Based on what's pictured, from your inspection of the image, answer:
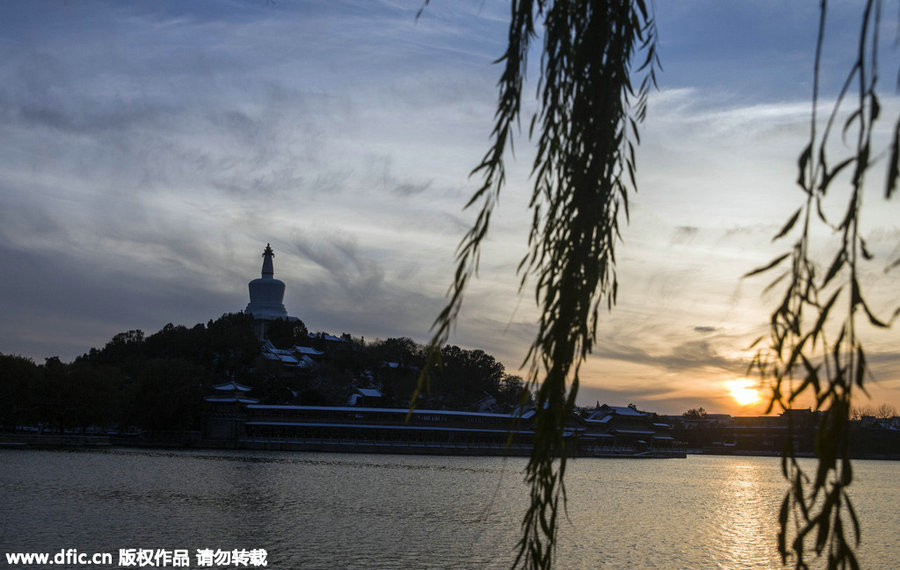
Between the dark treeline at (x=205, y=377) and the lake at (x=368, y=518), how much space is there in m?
17.3

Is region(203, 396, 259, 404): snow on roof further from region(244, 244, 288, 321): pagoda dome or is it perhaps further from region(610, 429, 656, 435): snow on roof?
region(610, 429, 656, 435): snow on roof

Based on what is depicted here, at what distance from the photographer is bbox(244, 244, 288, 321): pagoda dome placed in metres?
103

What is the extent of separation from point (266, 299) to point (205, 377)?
37376 millimetres

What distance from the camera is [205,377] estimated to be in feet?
224

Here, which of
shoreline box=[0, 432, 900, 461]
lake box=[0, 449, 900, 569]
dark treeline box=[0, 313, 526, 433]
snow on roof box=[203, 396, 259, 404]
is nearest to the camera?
lake box=[0, 449, 900, 569]

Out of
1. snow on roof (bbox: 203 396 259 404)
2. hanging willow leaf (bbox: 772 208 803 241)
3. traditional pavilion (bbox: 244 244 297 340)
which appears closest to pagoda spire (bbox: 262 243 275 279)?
traditional pavilion (bbox: 244 244 297 340)

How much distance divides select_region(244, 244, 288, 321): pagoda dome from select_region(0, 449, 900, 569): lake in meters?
62.3

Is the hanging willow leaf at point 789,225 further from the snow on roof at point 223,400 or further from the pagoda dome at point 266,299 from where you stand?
the pagoda dome at point 266,299

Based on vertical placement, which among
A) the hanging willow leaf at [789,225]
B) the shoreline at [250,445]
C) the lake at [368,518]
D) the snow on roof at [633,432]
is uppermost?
the hanging willow leaf at [789,225]

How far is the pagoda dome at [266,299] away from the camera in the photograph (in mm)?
103062

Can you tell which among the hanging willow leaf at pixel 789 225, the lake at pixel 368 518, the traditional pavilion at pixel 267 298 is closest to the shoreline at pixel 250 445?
the lake at pixel 368 518

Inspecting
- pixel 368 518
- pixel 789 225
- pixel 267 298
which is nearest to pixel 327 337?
pixel 267 298

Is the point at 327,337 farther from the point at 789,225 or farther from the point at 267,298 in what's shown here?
the point at 789,225

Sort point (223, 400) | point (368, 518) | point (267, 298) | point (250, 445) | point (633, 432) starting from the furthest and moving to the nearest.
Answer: point (267, 298) < point (633, 432) < point (223, 400) < point (250, 445) < point (368, 518)
